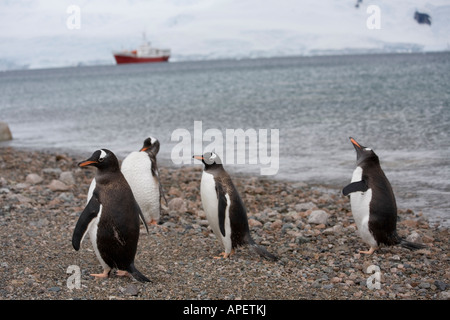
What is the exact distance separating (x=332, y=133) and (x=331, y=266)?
28.5 ft

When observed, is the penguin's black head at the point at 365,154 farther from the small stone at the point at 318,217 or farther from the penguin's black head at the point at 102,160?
the penguin's black head at the point at 102,160

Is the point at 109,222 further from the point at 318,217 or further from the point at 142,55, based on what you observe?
the point at 142,55

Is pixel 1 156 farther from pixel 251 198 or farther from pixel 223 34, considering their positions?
pixel 223 34

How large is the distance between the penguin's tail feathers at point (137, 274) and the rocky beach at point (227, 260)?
0.05 metres

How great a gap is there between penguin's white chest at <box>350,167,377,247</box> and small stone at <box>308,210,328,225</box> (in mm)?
677

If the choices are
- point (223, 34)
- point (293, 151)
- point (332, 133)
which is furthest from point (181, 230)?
point (223, 34)

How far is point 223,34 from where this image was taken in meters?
117

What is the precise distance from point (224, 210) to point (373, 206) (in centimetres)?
127

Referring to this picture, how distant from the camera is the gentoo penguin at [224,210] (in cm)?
449

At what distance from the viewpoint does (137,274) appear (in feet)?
12.1

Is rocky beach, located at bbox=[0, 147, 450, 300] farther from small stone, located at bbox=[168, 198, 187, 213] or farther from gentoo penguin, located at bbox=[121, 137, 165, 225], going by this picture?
gentoo penguin, located at bbox=[121, 137, 165, 225]

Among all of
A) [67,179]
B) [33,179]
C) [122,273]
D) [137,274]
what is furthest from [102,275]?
[33,179]

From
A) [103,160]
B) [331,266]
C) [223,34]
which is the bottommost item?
[331,266]
